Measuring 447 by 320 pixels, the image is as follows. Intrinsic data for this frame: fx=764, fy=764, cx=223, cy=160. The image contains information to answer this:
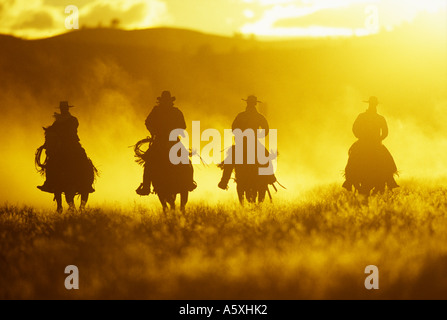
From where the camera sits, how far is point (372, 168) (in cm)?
1666

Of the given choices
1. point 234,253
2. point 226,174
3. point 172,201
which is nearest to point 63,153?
point 172,201

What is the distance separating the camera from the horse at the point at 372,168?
16688 millimetres

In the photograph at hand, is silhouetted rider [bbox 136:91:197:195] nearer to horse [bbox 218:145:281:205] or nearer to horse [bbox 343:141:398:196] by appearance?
horse [bbox 218:145:281:205]

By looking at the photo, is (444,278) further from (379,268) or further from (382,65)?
(382,65)

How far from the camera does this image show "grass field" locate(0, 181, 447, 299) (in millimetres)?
9453

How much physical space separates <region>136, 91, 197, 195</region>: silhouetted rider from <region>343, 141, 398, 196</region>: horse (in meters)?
3.87

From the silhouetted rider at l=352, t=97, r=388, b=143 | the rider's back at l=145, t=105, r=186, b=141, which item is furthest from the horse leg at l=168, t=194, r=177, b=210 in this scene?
the silhouetted rider at l=352, t=97, r=388, b=143

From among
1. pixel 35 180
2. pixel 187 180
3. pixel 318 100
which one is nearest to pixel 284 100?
pixel 318 100

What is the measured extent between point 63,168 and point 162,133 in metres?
2.49

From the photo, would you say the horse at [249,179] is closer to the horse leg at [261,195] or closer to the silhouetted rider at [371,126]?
the horse leg at [261,195]

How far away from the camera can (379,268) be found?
9.96 meters

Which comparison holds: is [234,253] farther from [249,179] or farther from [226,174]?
[226,174]

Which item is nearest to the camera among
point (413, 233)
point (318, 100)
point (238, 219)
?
point (413, 233)

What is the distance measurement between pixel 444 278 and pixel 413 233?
6.31 feet
